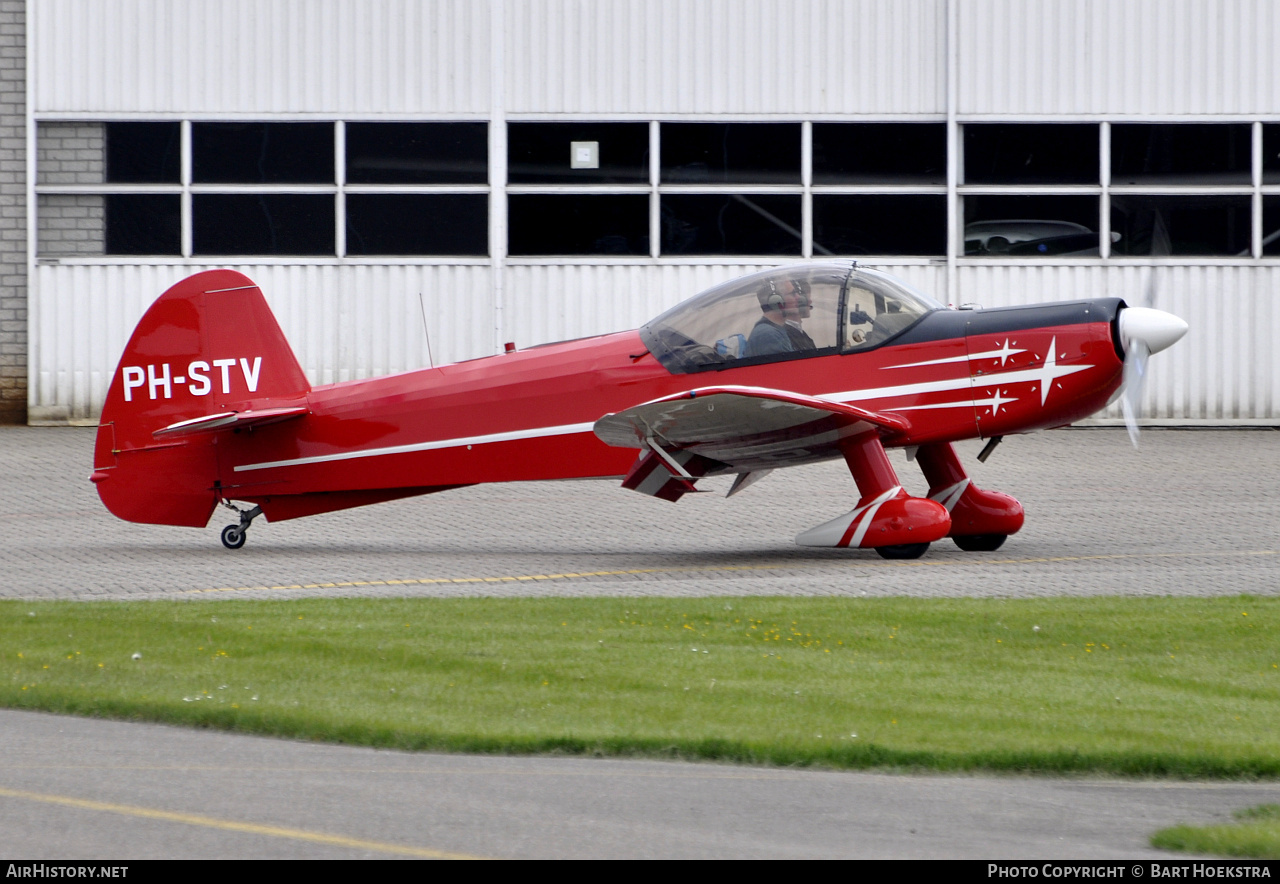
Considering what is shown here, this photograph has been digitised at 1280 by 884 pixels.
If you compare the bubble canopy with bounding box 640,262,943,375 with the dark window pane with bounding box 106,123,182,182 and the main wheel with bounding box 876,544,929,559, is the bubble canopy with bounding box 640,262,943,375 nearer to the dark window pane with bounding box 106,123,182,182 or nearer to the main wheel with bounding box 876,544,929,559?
the main wheel with bounding box 876,544,929,559

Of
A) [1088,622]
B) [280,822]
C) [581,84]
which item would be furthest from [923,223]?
[280,822]

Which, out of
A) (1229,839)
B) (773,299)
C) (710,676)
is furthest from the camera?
(773,299)

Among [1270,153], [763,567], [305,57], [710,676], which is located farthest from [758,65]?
[710,676]


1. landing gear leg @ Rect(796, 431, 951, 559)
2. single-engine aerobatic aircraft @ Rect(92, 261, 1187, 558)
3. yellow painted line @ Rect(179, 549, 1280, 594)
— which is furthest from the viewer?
single-engine aerobatic aircraft @ Rect(92, 261, 1187, 558)

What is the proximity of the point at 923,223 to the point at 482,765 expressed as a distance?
18504 millimetres

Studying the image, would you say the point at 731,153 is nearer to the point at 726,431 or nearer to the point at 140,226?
the point at 140,226

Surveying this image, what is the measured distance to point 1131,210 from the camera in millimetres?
23547

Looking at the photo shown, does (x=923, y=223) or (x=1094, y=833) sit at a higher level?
(x=923, y=223)

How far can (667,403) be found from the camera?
38.3 feet

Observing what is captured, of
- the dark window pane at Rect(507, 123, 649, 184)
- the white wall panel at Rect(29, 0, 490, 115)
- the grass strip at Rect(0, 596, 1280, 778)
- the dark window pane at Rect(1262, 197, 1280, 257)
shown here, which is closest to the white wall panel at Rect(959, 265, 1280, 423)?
the dark window pane at Rect(1262, 197, 1280, 257)

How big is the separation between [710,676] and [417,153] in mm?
16948

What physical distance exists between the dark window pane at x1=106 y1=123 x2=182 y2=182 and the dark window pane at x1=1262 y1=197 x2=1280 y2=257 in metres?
16.1

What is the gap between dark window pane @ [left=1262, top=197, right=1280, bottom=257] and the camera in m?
23.5
